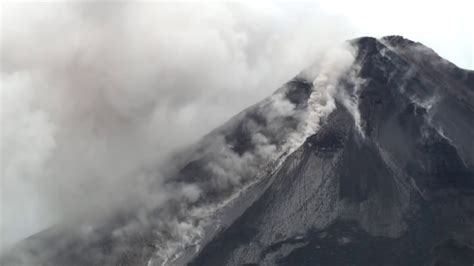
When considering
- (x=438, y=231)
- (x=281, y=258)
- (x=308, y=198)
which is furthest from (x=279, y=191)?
(x=438, y=231)

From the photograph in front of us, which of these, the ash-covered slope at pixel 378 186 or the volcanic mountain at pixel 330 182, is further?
the volcanic mountain at pixel 330 182

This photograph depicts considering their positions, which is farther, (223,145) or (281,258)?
(223,145)

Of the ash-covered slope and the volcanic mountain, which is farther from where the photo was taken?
the volcanic mountain

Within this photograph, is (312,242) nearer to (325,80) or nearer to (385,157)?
(385,157)
